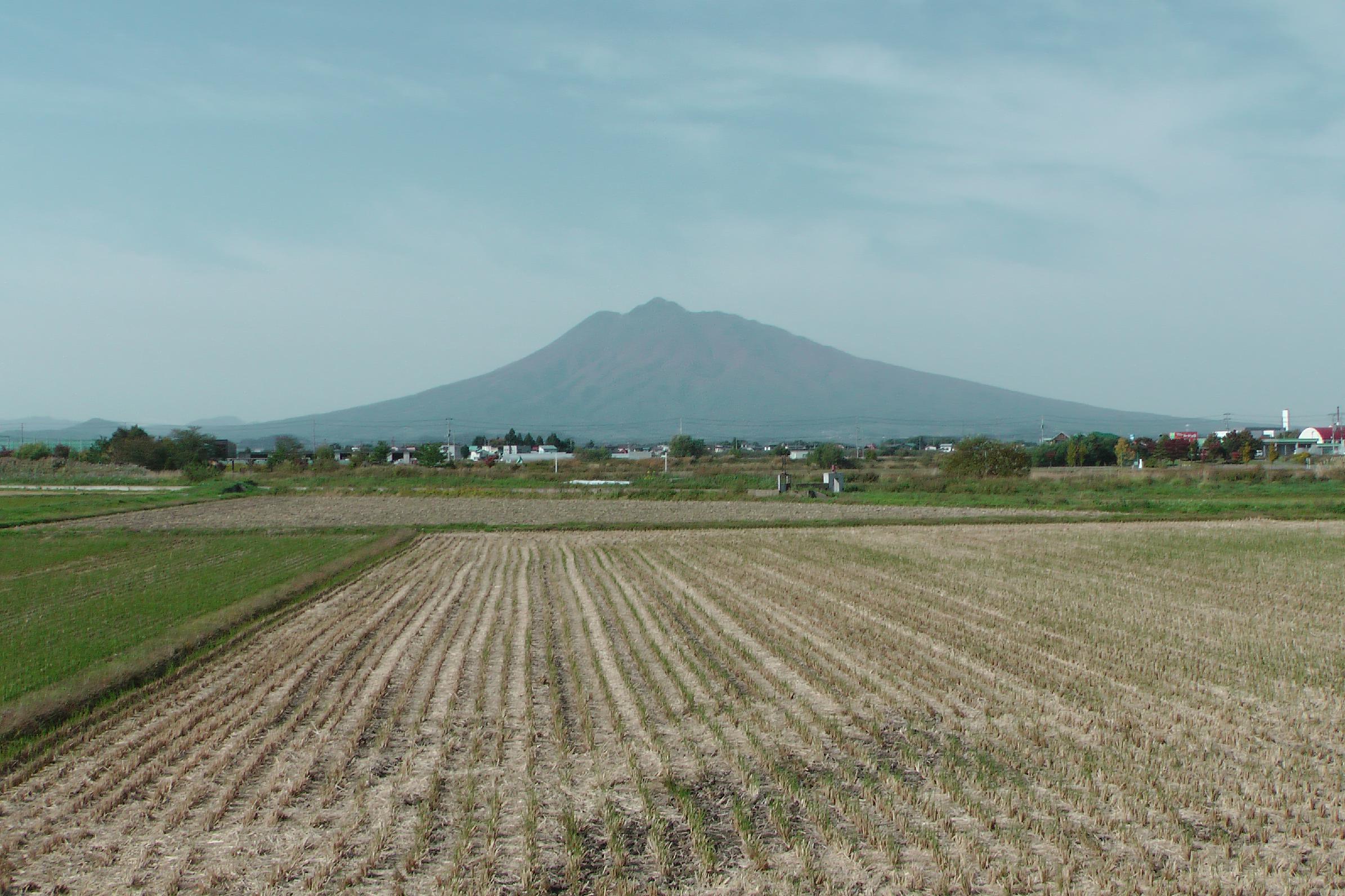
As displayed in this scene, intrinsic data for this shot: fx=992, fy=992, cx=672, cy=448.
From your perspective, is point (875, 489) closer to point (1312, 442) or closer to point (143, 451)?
point (143, 451)

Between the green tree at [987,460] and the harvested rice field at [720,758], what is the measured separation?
42220 millimetres

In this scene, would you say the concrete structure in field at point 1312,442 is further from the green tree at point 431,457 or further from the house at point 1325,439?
the green tree at point 431,457

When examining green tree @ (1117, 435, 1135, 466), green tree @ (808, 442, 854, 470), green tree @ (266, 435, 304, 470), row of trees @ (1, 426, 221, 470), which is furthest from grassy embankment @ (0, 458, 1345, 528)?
green tree @ (1117, 435, 1135, 466)

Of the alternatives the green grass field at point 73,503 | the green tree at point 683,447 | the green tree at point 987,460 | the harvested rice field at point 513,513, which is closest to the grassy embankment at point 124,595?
the harvested rice field at point 513,513

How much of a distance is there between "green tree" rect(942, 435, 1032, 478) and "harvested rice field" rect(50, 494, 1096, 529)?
55.0 ft

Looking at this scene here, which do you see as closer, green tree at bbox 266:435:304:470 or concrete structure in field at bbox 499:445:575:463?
green tree at bbox 266:435:304:470

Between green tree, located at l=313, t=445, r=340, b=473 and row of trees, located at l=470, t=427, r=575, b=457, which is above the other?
row of trees, located at l=470, t=427, r=575, b=457

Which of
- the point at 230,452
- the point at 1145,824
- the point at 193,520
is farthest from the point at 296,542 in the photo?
the point at 230,452

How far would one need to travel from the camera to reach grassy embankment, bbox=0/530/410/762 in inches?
368

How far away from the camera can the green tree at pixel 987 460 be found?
2176 inches

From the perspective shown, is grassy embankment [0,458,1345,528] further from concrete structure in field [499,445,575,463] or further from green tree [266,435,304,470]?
concrete structure in field [499,445,575,463]

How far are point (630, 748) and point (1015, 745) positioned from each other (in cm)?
280

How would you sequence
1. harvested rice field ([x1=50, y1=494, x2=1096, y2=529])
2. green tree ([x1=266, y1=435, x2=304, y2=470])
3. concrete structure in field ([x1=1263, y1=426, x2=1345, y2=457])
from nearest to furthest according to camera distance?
harvested rice field ([x1=50, y1=494, x2=1096, y2=529])
green tree ([x1=266, y1=435, x2=304, y2=470])
concrete structure in field ([x1=1263, y1=426, x2=1345, y2=457])

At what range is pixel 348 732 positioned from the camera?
761 centimetres
